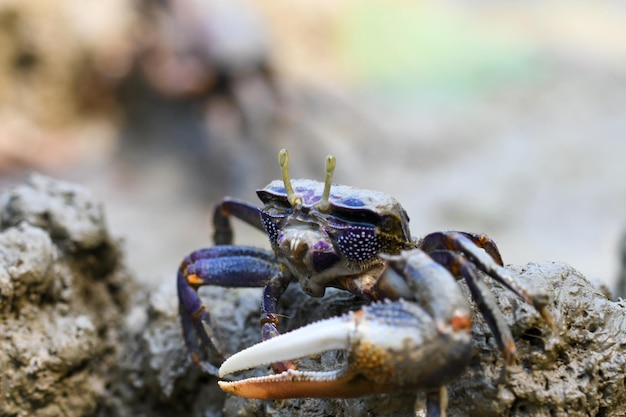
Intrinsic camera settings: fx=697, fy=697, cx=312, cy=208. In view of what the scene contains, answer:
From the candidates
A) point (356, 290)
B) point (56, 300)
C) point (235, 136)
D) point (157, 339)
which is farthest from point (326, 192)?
point (235, 136)

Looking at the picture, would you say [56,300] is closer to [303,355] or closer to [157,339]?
[157,339]

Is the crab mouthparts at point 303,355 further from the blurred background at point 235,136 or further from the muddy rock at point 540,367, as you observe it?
the blurred background at point 235,136

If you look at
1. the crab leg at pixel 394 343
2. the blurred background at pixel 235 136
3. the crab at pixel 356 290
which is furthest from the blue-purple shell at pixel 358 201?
the blurred background at pixel 235 136

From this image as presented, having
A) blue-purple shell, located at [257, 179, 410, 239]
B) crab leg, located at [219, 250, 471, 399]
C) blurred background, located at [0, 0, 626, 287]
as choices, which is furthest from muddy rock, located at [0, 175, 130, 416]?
blurred background, located at [0, 0, 626, 287]

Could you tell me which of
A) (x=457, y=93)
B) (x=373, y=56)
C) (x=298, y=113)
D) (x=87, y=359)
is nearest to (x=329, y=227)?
(x=87, y=359)

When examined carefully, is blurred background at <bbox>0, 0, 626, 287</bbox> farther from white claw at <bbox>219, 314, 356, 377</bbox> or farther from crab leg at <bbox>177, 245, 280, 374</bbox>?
white claw at <bbox>219, 314, 356, 377</bbox>
